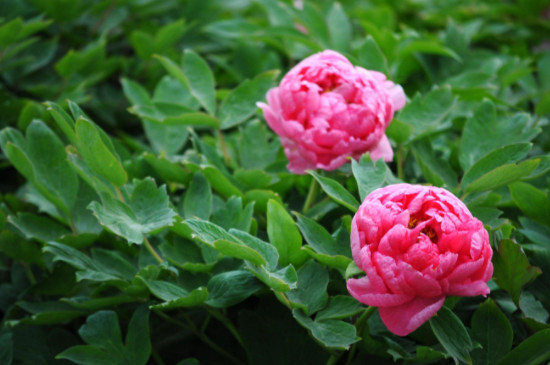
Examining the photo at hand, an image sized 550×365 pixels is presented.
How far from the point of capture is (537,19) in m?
1.65

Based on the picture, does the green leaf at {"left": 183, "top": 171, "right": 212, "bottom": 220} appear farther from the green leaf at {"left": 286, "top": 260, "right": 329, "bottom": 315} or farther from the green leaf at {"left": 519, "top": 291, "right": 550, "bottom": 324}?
the green leaf at {"left": 519, "top": 291, "right": 550, "bottom": 324}

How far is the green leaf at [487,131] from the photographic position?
888 millimetres

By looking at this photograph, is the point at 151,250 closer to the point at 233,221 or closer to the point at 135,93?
the point at 233,221

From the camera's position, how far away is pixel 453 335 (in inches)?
24.6

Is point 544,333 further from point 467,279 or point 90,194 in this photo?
point 90,194

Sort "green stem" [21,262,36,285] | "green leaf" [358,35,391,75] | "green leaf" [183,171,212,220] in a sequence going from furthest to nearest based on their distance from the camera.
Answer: "green leaf" [358,35,391,75], "green stem" [21,262,36,285], "green leaf" [183,171,212,220]

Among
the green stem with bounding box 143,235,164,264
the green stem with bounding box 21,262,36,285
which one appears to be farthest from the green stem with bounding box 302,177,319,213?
the green stem with bounding box 21,262,36,285

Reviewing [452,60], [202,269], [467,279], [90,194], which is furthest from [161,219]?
[452,60]

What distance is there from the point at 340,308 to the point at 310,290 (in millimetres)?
43

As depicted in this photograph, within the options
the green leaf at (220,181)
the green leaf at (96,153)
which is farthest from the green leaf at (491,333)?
the green leaf at (96,153)

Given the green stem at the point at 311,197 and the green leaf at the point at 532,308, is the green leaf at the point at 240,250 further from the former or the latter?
the green leaf at the point at 532,308

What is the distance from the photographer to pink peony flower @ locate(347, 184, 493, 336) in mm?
576

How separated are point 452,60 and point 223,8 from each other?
0.61 m

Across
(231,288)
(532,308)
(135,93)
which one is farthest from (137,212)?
(532,308)
